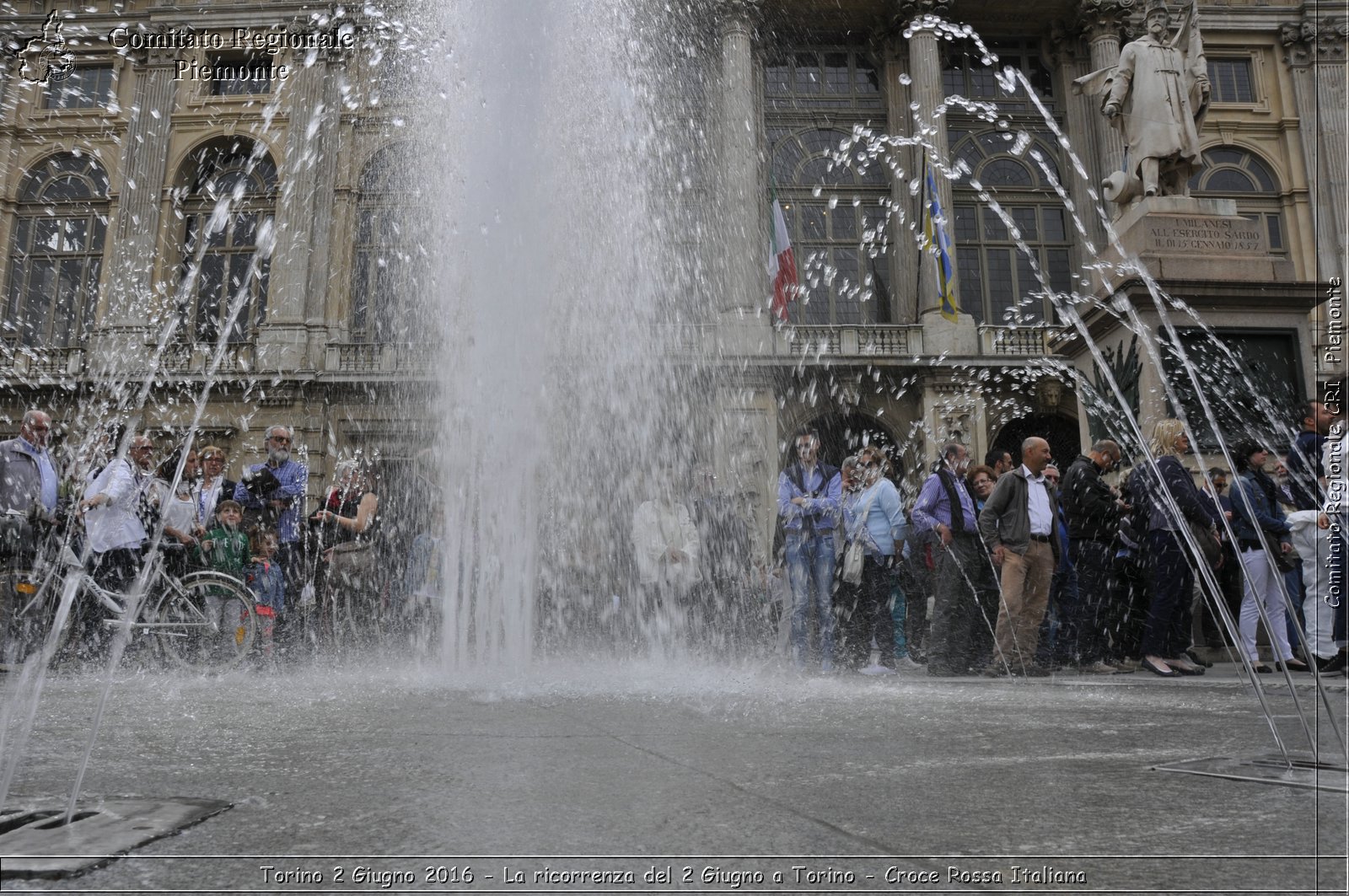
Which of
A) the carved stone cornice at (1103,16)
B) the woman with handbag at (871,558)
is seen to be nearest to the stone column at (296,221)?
the carved stone cornice at (1103,16)

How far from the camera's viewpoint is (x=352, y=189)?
25781 mm

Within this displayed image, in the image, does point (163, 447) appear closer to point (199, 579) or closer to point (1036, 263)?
point (199, 579)

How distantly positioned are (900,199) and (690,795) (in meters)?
24.8

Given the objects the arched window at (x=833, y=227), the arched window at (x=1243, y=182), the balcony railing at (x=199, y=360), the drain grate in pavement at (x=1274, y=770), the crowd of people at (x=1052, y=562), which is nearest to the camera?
the drain grate in pavement at (x=1274, y=770)

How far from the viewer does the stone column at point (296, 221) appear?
80.6ft

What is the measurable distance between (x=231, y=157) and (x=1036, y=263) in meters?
20.4

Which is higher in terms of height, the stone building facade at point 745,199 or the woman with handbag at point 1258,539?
the stone building facade at point 745,199

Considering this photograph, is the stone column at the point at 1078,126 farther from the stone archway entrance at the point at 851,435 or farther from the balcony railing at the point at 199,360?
the balcony railing at the point at 199,360

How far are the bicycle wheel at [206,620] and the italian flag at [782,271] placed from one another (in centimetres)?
1450

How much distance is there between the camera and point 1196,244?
884 centimetres

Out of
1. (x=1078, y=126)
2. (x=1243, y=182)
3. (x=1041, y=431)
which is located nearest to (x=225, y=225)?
(x=1041, y=431)

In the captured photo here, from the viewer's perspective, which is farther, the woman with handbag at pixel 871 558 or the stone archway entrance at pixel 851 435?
the stone archway entrance at pixel 851 435

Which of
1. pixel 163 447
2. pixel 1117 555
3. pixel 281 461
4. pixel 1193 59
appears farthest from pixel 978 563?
pixel 163 447

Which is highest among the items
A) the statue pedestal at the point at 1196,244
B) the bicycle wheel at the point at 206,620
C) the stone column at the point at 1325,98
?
the stone column at the point at 1325,98
